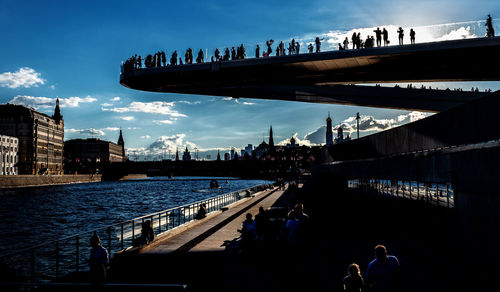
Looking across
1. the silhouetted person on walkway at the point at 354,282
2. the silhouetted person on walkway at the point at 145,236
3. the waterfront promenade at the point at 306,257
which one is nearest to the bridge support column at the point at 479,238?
the waterfront promenade at the point at 306,257

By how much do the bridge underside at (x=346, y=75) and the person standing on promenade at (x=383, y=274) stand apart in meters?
48.4

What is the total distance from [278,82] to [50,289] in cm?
6199

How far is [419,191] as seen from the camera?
16.0 metres

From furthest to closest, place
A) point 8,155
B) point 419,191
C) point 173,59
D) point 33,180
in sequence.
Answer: point 8,155 → point 33,180 → point 173,59 → point 419,191

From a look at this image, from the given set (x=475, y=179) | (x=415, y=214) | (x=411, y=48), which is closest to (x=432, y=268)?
(x=475, y=179)

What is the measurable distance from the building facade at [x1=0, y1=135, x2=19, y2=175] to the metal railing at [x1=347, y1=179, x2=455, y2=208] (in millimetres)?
125725

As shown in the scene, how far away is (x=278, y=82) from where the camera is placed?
67.4m

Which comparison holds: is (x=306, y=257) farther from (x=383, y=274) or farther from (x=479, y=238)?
(x=383, y=274)

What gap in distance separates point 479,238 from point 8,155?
14342 centimetres

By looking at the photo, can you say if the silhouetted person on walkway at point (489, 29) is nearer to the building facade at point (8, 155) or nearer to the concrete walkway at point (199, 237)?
the concrete walkway at point (199, 237)

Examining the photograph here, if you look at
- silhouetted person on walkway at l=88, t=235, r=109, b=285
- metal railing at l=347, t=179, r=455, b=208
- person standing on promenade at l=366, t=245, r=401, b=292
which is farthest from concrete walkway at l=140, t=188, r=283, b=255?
person standing on promenade at l=366, t=245, r=401, b=292

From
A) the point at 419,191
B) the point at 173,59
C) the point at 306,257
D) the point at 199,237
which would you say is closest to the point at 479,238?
the point at 306,257

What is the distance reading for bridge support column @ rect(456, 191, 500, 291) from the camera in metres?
9.14

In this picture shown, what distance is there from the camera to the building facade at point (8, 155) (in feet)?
405
